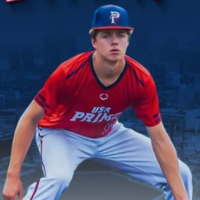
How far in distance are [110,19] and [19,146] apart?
0.63 metres

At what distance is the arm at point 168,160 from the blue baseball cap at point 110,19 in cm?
48

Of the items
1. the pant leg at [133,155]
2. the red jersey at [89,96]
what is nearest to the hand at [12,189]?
the red jersey at [89,96]

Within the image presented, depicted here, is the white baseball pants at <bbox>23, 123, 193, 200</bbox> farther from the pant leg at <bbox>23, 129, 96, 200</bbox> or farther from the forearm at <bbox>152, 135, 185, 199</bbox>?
the forearm at <bbox>152, 135, 185, 199</bbox>

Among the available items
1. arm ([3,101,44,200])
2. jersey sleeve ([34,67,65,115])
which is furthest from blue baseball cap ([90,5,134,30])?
arm ([3,101,44,200])

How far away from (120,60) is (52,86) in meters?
0.31

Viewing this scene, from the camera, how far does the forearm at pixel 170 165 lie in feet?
5.26

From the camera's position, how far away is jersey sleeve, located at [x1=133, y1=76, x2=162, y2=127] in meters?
1.66

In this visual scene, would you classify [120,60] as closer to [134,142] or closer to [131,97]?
[131,97]

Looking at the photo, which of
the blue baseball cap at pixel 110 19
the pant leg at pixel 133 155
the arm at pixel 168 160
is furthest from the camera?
the pant leg at pixel 133 155

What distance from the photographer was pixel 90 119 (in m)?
1.74

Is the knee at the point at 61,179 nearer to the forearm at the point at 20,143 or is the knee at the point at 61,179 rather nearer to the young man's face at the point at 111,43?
the forearm at the point at 20,143

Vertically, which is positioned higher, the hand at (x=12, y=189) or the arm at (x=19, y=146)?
the arm at (x=19, y=146)

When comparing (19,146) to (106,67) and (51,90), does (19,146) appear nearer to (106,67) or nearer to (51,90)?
(51,90)

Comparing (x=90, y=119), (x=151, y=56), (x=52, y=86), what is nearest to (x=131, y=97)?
(x=90, y=119)
